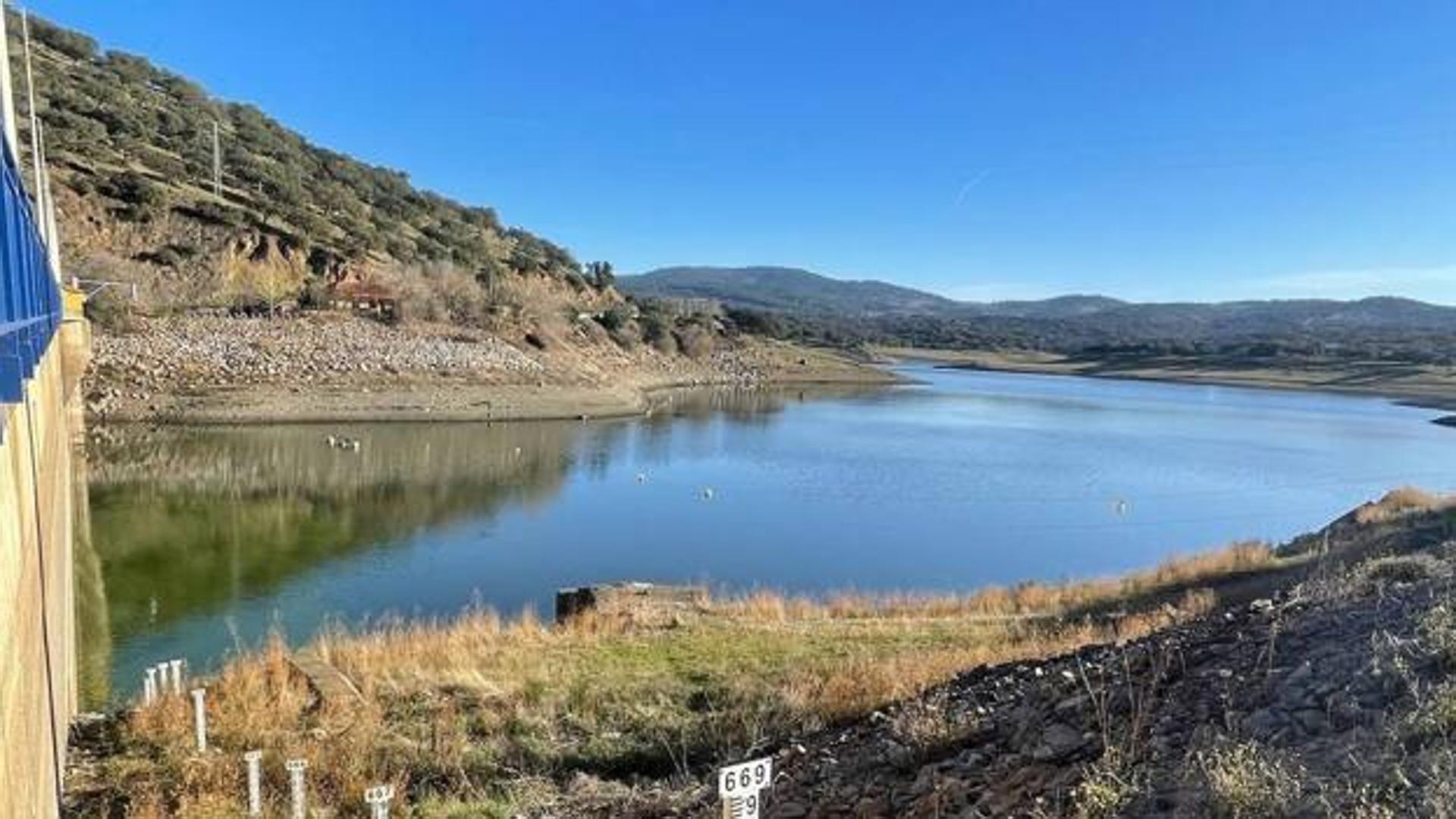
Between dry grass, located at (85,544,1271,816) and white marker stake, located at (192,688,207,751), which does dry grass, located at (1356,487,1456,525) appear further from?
white marker stake, located at (192,688,207,751)

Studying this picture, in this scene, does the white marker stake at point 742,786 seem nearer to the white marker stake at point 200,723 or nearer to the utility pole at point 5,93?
the utility pole at point 5,93

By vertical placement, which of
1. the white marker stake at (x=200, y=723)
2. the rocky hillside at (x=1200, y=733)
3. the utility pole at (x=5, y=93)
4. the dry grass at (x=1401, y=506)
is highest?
the utility pole at (x=5, y=93)

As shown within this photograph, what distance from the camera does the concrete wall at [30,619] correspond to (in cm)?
378

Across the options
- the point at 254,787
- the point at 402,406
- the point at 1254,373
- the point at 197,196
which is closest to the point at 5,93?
the point at 254,787

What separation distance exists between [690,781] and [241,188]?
8513 cm

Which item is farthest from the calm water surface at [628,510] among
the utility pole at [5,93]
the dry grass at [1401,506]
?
the utility pole at [5,93]

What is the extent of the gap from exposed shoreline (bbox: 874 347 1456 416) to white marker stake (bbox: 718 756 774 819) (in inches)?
3510

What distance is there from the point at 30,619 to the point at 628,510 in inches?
1097

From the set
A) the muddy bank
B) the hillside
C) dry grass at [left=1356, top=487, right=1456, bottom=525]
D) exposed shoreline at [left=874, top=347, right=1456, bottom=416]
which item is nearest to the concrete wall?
dry grass at [left=1356, top=487, right=1456, bottom=525]

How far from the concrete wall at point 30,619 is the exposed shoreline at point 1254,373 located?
8916 cm

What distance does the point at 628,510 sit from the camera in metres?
32.8

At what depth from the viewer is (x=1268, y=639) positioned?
6434mm

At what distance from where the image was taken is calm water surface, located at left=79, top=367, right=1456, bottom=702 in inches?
830

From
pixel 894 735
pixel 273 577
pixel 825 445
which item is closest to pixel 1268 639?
pixel 894 735
